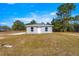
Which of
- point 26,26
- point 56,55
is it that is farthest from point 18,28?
point 56,55

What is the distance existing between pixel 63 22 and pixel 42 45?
59 centimetres

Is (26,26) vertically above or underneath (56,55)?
above

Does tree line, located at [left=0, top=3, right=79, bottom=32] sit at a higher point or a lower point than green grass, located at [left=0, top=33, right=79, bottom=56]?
higher

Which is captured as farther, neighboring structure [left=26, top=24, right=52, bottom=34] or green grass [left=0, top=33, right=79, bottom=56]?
neighboring structure [left=26, top=24, right=52, bottom=34]

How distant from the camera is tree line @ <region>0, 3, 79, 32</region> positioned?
24.9 feet

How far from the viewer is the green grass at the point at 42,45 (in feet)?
24.8

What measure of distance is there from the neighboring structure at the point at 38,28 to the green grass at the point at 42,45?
0.08 metres

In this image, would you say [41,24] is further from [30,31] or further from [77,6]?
[77,6]

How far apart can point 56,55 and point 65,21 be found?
0.68 metres

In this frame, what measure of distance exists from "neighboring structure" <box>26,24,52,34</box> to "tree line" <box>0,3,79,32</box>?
8 centimetres

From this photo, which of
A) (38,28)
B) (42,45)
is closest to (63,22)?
(38,28)

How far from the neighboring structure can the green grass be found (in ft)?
0.26

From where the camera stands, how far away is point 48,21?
7613 millimetres

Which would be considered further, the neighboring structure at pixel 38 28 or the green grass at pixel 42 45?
the neighboring structure at pixel 38 28
